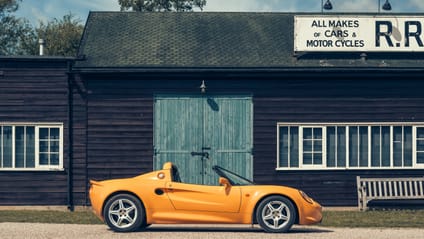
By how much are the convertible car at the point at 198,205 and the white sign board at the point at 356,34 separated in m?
A: 8.19

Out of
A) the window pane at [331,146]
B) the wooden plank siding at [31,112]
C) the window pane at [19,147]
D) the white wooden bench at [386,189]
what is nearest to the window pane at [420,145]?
the white wooden bench at [386,189]

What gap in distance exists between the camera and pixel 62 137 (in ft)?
74.6

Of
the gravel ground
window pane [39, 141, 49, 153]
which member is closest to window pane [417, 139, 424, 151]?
the gravel ground

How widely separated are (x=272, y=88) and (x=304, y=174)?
2.28 meters

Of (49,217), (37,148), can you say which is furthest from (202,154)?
(49,217)

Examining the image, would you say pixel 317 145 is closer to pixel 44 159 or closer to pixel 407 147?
pixel 407 147

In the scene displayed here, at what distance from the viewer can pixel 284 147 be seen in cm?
2306

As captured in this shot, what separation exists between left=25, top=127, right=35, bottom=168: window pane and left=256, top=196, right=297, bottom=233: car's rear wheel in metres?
8.53

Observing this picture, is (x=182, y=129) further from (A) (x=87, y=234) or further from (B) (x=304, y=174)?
(A) (x=87, y=234)

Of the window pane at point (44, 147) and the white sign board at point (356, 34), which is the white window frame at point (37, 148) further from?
the white sign board at point (356, 34)

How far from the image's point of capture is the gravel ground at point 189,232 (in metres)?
15.1

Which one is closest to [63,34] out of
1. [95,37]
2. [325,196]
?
[95,37]

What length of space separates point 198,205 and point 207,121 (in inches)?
269

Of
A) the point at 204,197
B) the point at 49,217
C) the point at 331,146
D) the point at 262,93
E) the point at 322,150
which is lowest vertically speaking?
the point at 49,217
